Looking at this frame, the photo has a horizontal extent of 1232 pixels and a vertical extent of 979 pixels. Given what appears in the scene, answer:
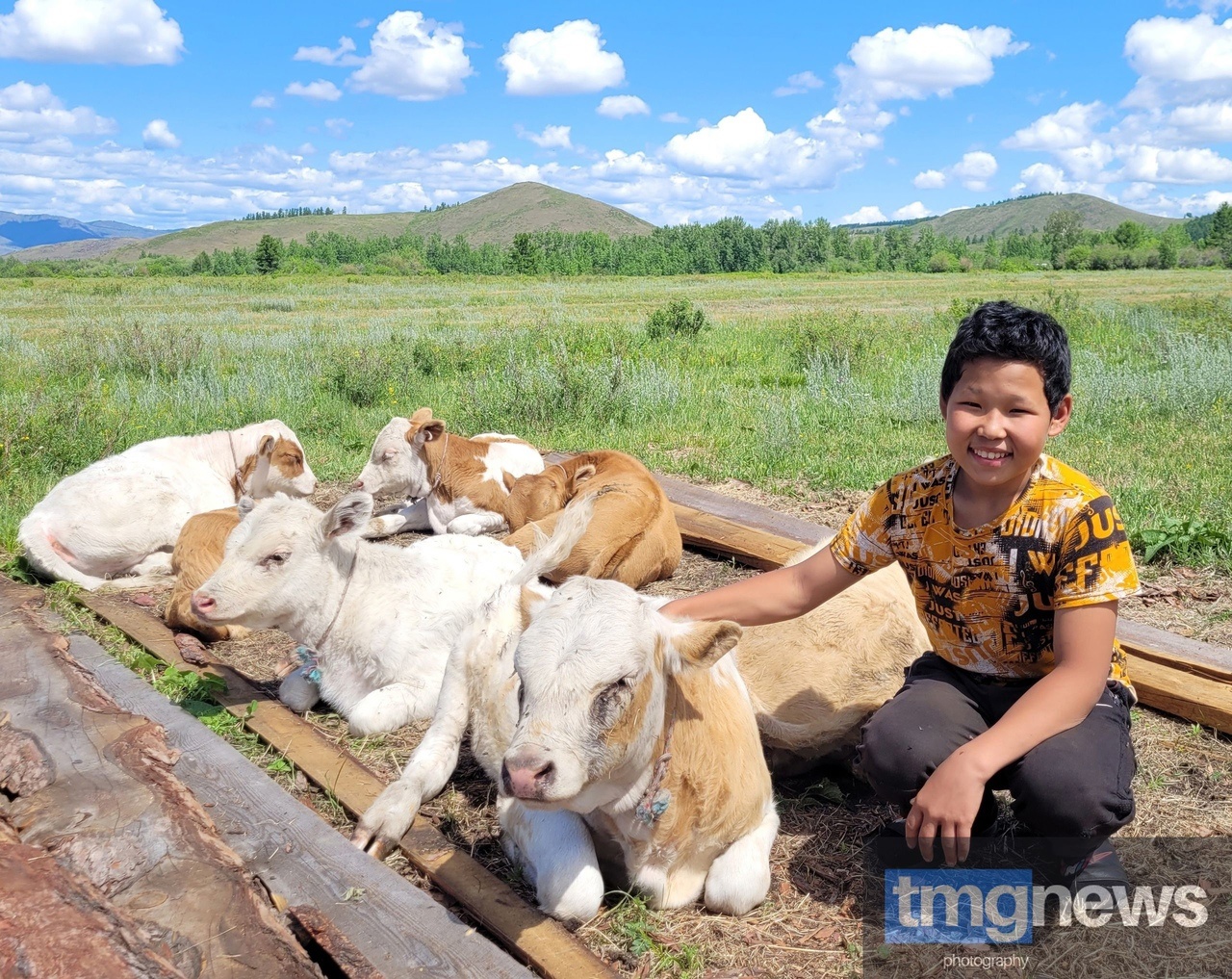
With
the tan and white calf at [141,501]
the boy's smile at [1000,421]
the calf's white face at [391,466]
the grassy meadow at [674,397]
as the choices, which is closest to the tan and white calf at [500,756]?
the boy's smile at [1000,421]

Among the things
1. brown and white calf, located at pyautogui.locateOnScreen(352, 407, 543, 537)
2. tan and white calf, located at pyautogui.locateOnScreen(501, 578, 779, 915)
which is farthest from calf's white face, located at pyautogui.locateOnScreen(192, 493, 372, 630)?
brown and white calf, located at pyautogui.locateOnScreen(352, 407, 543, 537)

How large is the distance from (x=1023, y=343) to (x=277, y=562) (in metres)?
3.79

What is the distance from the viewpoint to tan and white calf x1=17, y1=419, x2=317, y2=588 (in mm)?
7191

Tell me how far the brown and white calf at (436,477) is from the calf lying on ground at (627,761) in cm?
542

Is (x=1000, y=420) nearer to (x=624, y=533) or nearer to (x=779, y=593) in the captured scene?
(x=779, y=593)

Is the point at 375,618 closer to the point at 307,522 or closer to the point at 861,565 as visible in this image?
the point at 307,522

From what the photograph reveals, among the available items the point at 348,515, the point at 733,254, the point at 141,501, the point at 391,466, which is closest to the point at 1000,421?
the point at 348,515

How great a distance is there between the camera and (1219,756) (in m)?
4.12

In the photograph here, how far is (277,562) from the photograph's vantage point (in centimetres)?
498

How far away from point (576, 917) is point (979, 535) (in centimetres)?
184

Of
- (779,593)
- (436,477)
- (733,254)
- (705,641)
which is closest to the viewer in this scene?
(705,641)

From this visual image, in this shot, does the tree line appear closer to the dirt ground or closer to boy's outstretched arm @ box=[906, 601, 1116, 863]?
the dirt ground

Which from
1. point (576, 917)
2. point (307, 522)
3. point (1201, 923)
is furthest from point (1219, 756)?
point (307, 522)

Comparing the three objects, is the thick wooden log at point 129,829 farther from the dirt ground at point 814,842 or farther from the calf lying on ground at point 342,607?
the calf lying on ground at point 342,607
